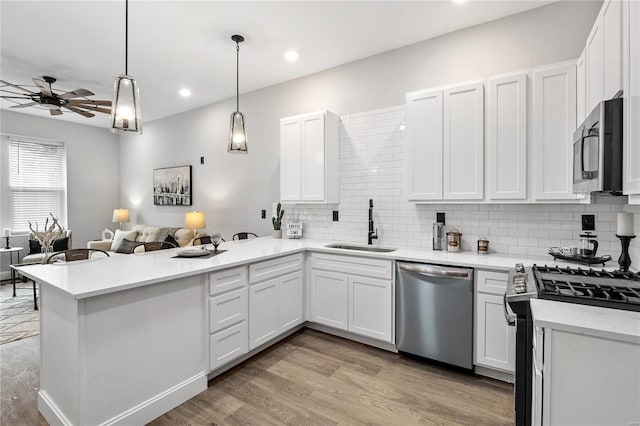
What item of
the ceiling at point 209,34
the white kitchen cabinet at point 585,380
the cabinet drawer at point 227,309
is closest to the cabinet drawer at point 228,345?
the cabinet drawer at point 227,309

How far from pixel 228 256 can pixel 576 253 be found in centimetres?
276

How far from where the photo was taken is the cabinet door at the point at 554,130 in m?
2.34

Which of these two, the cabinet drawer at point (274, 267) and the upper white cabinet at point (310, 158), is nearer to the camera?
the cabinet drawer at point (274, 267)

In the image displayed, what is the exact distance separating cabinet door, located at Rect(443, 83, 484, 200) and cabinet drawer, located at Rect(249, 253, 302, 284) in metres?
1.58

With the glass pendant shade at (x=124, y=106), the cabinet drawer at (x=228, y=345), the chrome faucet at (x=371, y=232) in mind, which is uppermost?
the glass pendant shade at (x=124, y=106)

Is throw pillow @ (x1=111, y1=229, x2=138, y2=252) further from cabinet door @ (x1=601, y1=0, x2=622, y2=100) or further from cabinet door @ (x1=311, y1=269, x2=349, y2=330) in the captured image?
cabinet door @ (x1=601, y1=0, x2=622, y2=100)

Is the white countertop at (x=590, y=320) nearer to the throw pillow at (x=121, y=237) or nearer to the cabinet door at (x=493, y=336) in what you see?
the cabinet door at (x=493, y=336)

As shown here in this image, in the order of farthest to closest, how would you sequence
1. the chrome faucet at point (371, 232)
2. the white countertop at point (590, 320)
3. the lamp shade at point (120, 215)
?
the lamp shade at point (120, 215)
the chrome faucet at point (371, 232)
the white countertop at point (590, 320)

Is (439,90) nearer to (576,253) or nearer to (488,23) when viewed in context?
(488,23)

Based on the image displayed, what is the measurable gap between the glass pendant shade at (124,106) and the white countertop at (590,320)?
8.78ft

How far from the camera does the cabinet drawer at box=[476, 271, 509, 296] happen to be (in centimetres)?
237

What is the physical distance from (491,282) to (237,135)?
2.60m

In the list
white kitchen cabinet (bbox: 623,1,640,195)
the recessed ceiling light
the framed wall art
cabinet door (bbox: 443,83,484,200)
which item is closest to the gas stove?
white kitchen cabinet (bbox: 623,1,640,195)

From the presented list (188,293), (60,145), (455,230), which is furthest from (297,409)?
(60,145)
